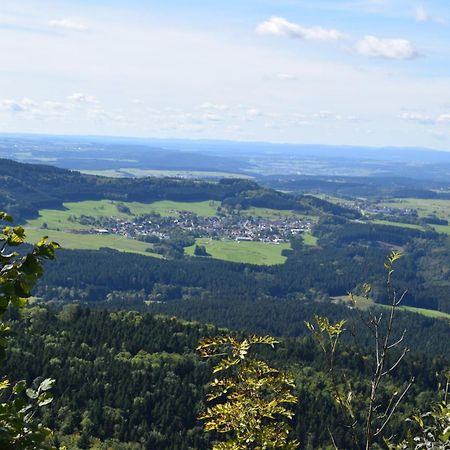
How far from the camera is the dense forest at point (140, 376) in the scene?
11869 centimetres

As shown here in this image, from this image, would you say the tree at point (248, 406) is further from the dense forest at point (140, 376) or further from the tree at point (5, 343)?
the dense forest at point (140, 376)

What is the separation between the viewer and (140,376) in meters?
141

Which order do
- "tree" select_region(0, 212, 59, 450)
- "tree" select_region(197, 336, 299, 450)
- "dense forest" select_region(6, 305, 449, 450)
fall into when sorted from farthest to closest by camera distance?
1. "dense forest" select_region(6, 305, 449, 450)
2. "tree" select_region(197, 336, 299, 450)
3. "tree" select_region(0, 212, 59, 450)

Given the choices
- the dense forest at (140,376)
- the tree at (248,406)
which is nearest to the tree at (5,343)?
the tree at (248,406)

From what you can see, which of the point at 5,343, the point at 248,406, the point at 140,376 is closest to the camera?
the point at 5,343

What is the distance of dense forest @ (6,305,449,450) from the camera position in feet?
389

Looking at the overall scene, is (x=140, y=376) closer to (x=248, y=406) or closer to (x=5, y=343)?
(x=248, y=406)

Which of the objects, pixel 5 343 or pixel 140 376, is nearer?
pixel 5 343

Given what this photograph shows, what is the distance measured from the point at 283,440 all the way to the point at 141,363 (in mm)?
136788

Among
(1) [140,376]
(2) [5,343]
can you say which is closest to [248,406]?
→ (2) [5,343]

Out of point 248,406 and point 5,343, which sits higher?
point 5,343

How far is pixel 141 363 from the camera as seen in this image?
15125 cm

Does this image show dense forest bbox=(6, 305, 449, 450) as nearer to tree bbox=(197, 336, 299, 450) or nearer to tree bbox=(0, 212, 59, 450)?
tree bbox=(197, 336, 299, 450)

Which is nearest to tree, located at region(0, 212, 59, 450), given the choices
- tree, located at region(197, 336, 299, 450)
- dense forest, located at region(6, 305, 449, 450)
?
tree, located at region(197, 336, 299, 450)
